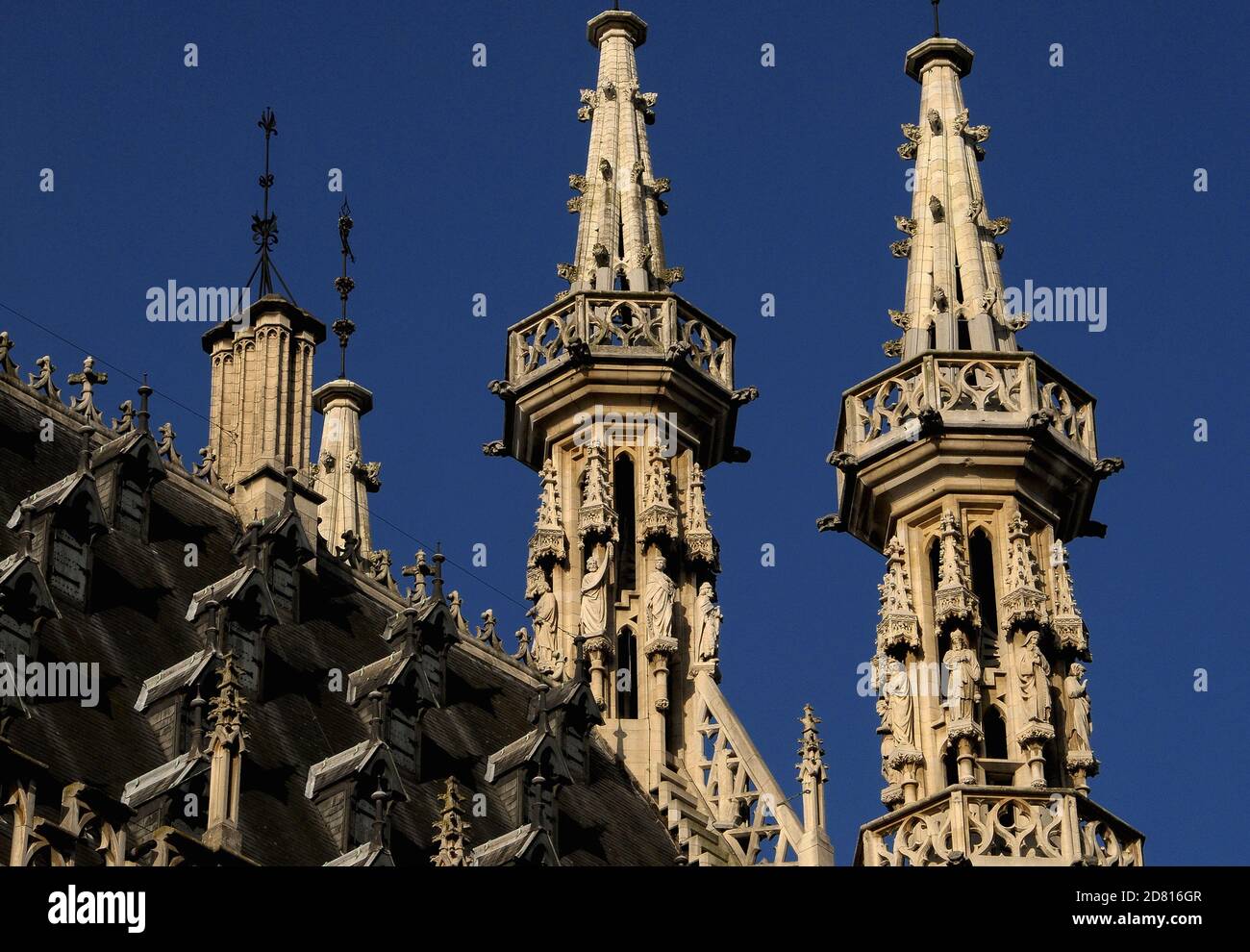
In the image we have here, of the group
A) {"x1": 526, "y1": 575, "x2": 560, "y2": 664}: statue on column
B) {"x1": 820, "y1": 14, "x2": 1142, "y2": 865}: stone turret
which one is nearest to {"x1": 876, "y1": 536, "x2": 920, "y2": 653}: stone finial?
{"x1": 820, "y1": 14, "x2": 1142, "y2": 865}: stone turret

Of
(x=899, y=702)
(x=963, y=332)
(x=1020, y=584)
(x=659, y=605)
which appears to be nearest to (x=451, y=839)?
(x=899, y=702)

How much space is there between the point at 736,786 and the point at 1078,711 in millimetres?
5154

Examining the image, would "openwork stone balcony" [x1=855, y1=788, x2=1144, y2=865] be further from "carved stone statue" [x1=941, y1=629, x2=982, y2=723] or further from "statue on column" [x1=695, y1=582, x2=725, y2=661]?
"statue on column" [x1=695, y1=582, x2=725, y2=661]

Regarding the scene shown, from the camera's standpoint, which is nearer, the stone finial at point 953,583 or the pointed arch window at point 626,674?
the stone finial at point 953,583

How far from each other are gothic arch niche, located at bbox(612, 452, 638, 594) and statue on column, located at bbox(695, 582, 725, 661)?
3.06 ft

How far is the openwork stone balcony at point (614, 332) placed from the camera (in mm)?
58656

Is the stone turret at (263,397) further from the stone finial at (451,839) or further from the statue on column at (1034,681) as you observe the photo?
the statue on column at (1034,681)

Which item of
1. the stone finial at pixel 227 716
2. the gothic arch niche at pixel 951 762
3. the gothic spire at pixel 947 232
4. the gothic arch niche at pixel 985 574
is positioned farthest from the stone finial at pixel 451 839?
the gothic spire at pixel 947 232

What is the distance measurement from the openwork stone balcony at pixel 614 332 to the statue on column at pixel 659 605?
3134 millimetres

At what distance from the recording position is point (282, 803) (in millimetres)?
49688

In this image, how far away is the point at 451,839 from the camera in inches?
1953

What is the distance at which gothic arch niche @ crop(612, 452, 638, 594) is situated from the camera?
58031mm
